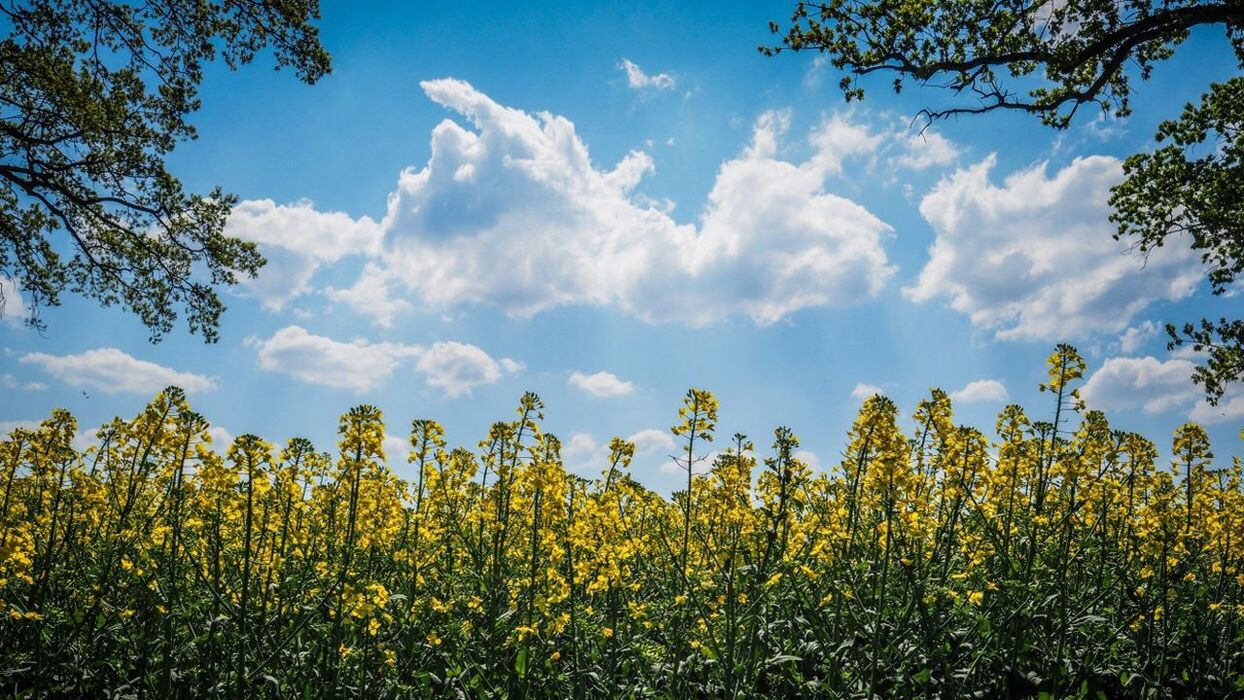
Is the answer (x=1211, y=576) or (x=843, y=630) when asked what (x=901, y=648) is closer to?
(x=843, y=630)

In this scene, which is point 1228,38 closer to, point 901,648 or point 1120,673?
point 1120,673

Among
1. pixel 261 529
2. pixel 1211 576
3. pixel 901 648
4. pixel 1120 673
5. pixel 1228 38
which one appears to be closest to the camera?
pixel 901 648

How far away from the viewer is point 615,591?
22.5 ft

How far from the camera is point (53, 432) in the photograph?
7.30 m

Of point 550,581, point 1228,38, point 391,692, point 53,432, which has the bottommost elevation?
point 391,692

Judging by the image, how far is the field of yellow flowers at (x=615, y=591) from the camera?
5.39m

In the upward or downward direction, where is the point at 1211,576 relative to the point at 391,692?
upward

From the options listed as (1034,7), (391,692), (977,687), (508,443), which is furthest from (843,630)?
(1034,7)

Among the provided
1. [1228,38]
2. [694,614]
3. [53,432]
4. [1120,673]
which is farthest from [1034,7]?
[53,432]

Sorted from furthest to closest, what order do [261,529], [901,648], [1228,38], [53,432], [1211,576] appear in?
[1228,38] < [1211,576] < [53,432] < [261,529] < [901,648]

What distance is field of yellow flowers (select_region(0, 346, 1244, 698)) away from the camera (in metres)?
5.39

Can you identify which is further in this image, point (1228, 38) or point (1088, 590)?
point (1228, 38)

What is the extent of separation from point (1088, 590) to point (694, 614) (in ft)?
13.1

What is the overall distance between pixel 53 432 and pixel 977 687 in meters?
9.03
